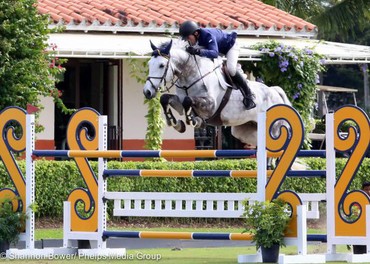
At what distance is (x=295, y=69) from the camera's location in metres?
21.5

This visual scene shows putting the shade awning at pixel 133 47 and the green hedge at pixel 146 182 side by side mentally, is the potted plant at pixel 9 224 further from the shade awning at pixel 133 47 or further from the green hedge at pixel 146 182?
the shade awning at pixel 133 47

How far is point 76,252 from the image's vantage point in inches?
488

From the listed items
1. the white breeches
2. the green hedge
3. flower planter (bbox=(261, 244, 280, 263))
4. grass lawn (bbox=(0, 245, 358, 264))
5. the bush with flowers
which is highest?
the bush with flowers

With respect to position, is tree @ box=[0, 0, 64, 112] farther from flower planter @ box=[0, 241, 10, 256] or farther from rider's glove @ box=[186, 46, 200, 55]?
flower planter @ box=[0, 241, 10, 256]

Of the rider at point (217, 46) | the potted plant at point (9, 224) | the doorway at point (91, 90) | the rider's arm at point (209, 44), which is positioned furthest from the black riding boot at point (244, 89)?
the doorway at point (91, 90)

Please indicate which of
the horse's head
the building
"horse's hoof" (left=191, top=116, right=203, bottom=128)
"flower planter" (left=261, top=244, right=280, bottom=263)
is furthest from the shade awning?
"flower planter" (left=261, top=244, right=280, bottom=263)

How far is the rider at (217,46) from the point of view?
531 inches

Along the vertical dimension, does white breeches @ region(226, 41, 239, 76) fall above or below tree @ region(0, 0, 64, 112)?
below

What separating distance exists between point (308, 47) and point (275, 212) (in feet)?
37.2

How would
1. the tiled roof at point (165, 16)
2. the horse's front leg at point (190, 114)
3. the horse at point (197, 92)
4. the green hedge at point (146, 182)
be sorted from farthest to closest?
the tiled roof at point (165, 16)
the green hedge at point (146, 182)
the horse's front leg at point (190, 114)
the horse at point (197, 92)

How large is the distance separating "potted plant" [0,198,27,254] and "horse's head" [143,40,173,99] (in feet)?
6.29

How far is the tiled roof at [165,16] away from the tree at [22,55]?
2.10m

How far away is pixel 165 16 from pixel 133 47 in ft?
8.55

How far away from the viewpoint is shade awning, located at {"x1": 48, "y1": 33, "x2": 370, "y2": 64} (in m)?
20.3
